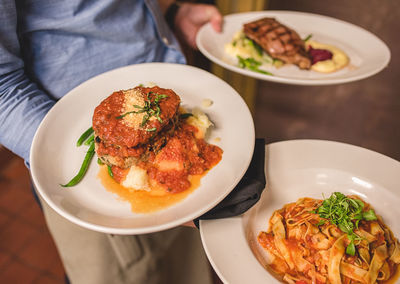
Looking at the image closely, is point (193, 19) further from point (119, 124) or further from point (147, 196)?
point (147, 196)

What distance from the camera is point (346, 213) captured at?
1.58m

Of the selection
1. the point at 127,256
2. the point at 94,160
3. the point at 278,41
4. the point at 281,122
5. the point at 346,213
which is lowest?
the point at 281,122

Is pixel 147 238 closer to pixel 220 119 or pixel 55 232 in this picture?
pixel 55 232

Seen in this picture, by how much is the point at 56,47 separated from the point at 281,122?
11.7ft

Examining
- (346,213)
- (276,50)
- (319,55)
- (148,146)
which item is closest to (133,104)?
(148,146)

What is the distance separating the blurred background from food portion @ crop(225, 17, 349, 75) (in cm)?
95

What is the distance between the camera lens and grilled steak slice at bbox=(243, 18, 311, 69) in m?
2.70

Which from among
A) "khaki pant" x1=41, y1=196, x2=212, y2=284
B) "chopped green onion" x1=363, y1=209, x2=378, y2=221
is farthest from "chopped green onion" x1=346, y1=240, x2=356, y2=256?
"khaki pant" x1=41, y1=196, x2=212, y2=284

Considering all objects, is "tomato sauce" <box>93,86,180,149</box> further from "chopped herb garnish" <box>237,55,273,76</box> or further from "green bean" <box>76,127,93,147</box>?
"chopped herb garnish" <box>237,55,273,76</box>

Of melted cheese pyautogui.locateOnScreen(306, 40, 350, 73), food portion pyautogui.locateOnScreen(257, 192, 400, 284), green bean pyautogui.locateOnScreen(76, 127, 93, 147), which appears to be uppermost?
melted cheese pyautogui.locateOnScreen(306, 40, 350, 73)

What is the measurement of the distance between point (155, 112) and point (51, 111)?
0.62 meters

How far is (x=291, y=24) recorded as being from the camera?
3.22 m

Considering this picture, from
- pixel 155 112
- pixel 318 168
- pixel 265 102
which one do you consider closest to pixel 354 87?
pixel 265 102

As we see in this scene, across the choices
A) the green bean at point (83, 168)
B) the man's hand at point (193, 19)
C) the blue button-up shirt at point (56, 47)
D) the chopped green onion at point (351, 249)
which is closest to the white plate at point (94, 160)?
the green bean at point (83, 168)
